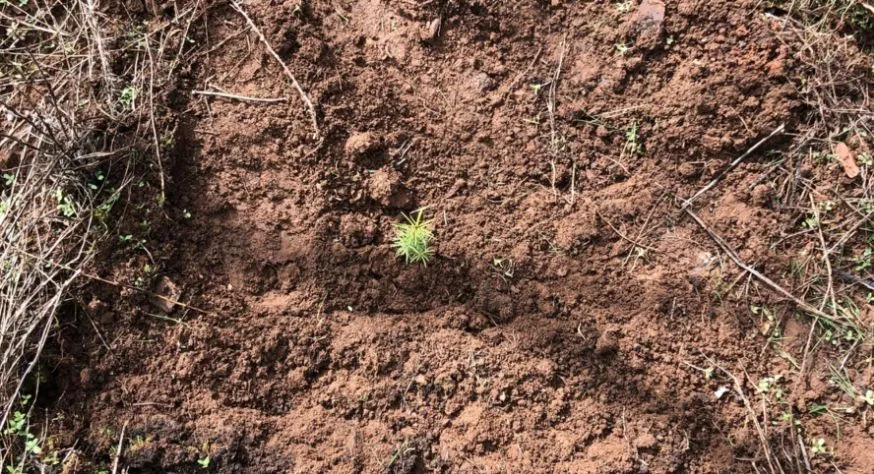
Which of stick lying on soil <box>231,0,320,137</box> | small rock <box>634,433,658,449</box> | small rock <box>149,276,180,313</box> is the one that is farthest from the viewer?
stick lying on soil <box>231,0,320,137</box>

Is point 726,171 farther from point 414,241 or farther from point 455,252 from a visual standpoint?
point 414,241

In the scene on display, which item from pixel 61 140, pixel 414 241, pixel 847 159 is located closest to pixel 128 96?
pixel 61 140

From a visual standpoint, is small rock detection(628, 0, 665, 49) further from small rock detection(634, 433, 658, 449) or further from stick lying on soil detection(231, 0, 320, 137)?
small rock detection(634, 433, 658, 449)

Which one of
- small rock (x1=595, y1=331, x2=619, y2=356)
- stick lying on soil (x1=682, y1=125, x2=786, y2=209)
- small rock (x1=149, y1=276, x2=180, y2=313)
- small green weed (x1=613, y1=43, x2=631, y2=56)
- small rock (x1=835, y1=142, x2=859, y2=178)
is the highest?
small green weed (x1=613, y1=43, x2=631, y2=56)

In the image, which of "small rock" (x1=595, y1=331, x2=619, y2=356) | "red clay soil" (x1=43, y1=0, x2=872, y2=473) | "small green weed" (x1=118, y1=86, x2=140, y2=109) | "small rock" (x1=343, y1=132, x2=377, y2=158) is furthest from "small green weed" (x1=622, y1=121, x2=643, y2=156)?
"small green weed" (x1=118, y1=86, x2=140, y2=109)

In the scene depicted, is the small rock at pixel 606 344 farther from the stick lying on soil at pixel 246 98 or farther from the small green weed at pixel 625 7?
the stick lying on soil at pixel 246 98

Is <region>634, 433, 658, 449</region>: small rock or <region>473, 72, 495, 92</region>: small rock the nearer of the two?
<region>634, 433, 658, 449</region>: small rock

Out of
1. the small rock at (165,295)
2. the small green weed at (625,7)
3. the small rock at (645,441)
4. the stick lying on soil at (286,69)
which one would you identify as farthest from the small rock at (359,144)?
the small rock at (645,441)

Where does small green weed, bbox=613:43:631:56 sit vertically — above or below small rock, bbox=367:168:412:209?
above
